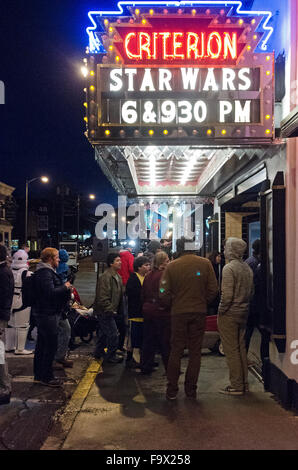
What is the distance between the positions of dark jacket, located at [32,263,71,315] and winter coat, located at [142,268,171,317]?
1.17 metres

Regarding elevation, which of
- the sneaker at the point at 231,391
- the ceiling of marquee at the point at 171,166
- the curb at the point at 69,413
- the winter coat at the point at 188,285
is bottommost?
the curb at the point at 69,413

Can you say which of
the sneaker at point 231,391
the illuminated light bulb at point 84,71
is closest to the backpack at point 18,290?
the illuminated light bulb at point 84,71

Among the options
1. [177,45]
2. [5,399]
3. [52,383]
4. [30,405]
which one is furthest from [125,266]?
[177,45]

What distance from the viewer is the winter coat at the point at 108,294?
7.44 m

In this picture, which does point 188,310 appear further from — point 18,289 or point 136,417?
point 18,289

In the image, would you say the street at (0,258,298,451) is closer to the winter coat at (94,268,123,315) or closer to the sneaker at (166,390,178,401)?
the sneaker at (166,390,178,401)

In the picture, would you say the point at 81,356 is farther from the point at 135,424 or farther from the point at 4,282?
the point at 135,424

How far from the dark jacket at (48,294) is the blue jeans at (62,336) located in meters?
0.79

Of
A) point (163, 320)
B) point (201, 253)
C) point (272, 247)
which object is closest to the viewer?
point (272, 247)

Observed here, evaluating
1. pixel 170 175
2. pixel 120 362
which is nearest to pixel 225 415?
pixel 120 362

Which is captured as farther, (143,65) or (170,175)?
(170,175)

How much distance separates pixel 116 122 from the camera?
19.9ft

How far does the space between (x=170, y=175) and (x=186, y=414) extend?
8.45 m

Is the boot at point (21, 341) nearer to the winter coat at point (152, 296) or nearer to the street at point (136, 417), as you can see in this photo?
the street at point (136, 417)
